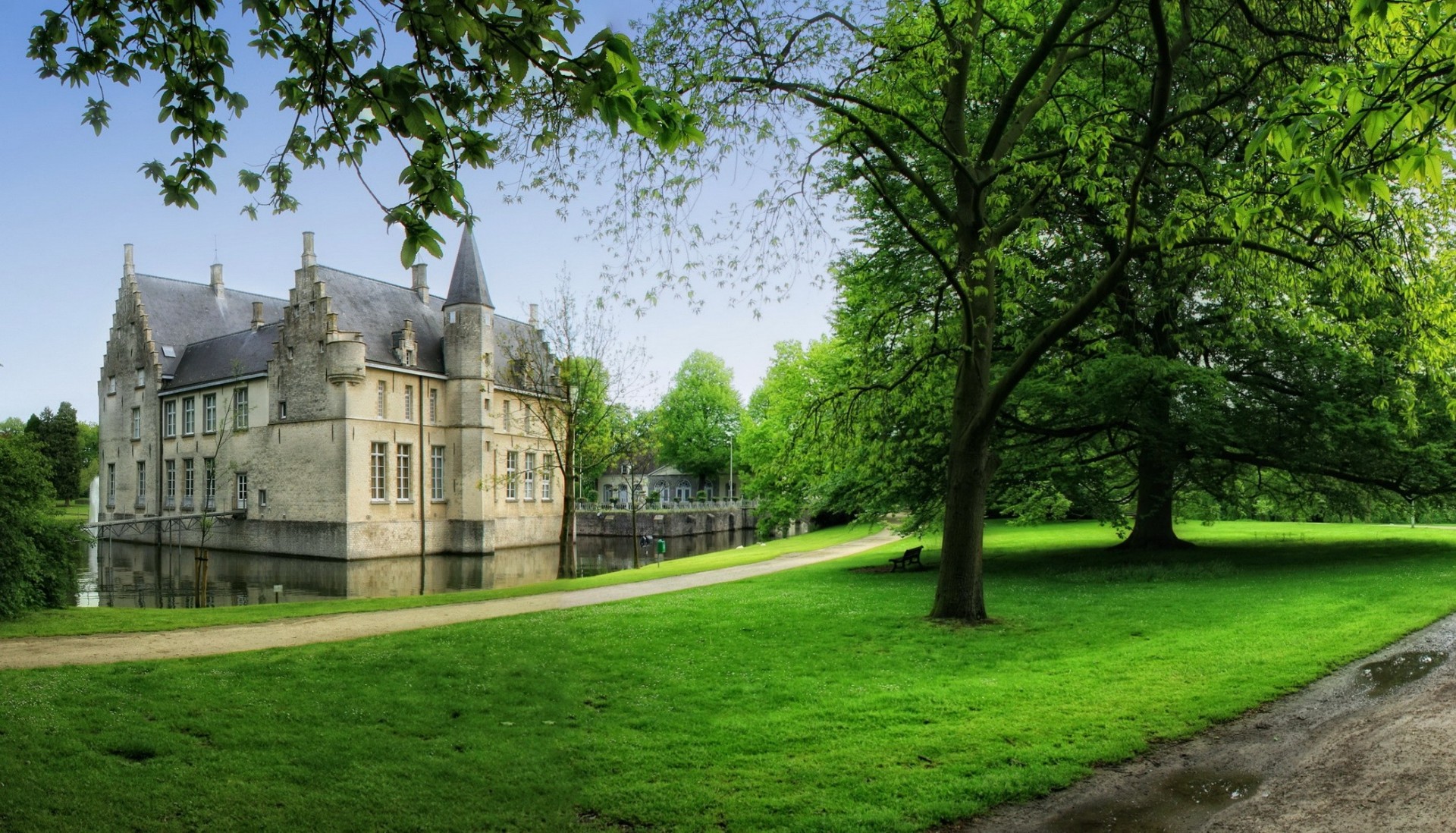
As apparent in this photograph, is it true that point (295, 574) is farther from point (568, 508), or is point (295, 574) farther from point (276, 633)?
point (276, 633)

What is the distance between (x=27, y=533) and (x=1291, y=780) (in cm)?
1683

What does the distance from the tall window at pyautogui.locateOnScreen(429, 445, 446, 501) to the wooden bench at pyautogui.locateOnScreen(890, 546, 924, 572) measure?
29.5 metres

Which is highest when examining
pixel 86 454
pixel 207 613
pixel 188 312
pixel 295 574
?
pixel 188 312

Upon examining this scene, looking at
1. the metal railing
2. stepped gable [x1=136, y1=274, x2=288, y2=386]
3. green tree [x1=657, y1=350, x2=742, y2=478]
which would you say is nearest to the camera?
stepped gable [x1=136, y1=274, x2=288, y2=386]

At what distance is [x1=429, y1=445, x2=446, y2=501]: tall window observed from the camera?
45.3 meters

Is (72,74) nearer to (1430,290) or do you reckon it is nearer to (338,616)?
(338,616)

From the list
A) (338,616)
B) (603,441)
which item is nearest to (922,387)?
(338,616)

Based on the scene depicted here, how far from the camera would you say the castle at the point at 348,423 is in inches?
1652

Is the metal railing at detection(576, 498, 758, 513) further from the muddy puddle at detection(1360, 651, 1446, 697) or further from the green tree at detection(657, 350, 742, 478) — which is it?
the muddy puddle at detection(1360, 651, 1446, 697)

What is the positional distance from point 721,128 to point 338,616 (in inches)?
416

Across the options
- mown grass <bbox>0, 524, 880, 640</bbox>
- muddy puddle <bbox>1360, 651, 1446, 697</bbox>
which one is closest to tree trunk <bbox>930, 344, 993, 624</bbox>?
muddy puddle <bbox>1360, 651, 1446, 697</bbox>

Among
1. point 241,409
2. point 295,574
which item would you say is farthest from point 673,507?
point 295,574

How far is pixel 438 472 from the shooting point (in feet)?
150

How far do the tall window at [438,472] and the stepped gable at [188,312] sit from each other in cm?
1728
